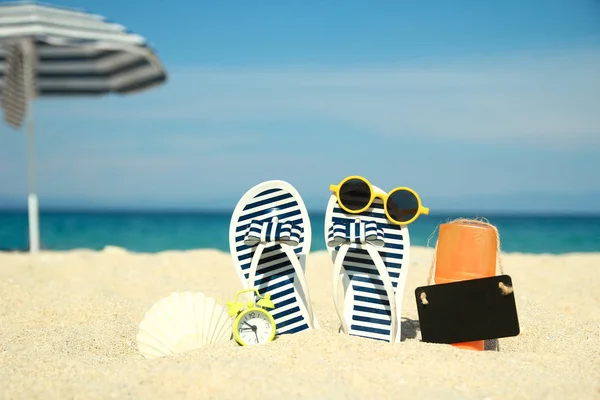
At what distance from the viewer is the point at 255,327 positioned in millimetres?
3320

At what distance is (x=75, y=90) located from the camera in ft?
31.0

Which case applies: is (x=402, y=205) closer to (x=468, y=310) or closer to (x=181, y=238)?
(x=468, y=310)

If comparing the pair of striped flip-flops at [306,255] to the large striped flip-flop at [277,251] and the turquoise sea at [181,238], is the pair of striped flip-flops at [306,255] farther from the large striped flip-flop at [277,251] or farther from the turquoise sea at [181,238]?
the turquoise sea at [181,238]

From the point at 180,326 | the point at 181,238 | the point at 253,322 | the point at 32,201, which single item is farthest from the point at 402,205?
the point at 181,238

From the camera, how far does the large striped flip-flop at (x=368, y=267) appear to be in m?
3.28

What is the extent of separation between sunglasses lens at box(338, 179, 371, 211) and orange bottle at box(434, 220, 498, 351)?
0.45m

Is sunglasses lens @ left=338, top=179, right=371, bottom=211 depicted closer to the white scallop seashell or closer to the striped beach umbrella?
the white scallop seashell

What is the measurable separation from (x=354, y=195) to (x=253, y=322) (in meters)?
0.87

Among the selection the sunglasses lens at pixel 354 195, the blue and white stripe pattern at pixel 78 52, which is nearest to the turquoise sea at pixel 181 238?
the blue and white stripe pattern at pixel 78 52

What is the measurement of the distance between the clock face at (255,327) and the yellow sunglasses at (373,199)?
74 centimetres

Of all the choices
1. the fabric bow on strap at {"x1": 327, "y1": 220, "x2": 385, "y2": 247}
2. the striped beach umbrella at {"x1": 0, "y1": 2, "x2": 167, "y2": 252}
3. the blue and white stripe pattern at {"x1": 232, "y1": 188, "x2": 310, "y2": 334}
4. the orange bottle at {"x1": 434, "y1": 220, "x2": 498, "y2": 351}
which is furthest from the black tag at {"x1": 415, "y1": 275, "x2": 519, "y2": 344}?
the striped beach umbrella at {"x1": 0, "y1": 2, "x2": 167, "y2": 252}

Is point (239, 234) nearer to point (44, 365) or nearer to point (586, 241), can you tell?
point (44, 365)

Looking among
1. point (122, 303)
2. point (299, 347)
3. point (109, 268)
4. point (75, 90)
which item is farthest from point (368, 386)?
point (75, 90)

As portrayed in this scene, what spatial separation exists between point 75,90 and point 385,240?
24.3 ft
